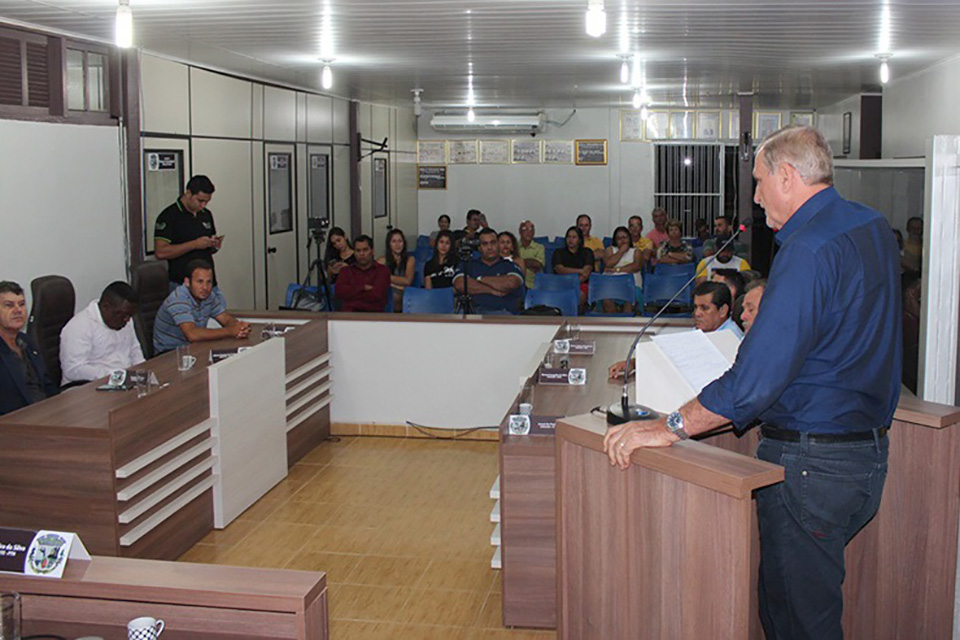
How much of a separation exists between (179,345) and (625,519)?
14.0 feet

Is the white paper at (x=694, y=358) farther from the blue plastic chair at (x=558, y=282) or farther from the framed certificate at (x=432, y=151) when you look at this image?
the framed certificate at (x=432, y=151)

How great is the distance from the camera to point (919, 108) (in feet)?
33.7

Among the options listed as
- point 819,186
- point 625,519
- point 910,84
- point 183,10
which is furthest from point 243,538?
point 910,84

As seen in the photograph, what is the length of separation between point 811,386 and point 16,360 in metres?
3.75

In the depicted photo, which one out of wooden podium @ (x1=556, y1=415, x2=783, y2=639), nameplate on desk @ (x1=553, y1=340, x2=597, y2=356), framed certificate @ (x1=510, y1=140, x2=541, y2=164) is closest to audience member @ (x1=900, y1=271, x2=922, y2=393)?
nameplate on desk @ (x1=553, y1=340, x2=597, y2=356)

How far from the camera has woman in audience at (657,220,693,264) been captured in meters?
11.1

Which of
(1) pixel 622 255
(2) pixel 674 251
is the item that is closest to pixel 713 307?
(1) pixel 622 255

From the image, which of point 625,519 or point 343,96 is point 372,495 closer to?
point 625,519

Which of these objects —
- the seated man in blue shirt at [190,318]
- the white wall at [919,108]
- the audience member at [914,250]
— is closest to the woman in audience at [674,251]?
the white wall at [919,108]

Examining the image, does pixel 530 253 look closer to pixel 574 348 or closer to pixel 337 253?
pixel 337 253

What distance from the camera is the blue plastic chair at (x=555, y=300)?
25.0ft

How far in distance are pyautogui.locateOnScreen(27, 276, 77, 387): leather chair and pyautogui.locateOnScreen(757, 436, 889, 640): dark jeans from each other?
169 inches

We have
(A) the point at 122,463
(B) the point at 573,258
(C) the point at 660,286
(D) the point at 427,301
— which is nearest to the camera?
(A) the point at 122,463

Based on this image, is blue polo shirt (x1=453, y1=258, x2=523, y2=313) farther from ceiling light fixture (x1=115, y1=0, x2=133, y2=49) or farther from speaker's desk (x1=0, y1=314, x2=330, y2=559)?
ceiling light fixture (x1=115, y1=0, x2=133, y2=49)
